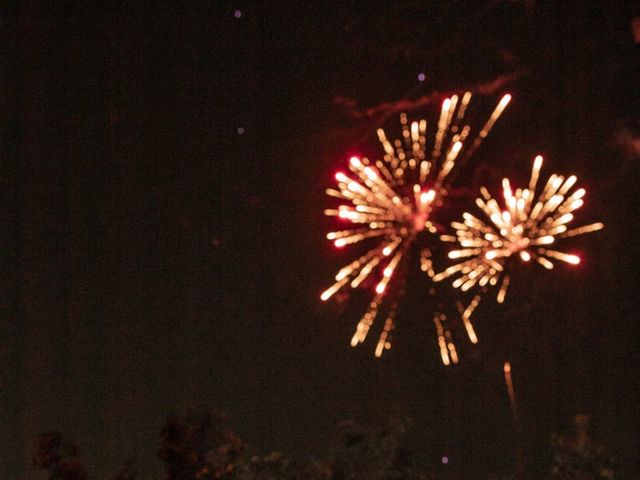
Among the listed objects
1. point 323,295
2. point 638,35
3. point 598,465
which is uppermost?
point 638,35

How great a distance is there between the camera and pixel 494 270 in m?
7.57

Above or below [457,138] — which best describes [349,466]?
below

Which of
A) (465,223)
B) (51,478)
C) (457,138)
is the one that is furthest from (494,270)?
(51,478)

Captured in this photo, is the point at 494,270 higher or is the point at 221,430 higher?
the point at 494,270

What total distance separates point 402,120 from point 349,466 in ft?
7.35

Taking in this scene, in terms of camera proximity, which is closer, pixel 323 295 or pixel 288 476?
pixel 288 476

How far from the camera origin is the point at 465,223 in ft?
24.7

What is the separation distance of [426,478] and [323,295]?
4.72 feet

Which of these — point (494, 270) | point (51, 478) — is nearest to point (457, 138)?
point (494, 270)

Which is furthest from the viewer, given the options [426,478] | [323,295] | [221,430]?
[323,295]

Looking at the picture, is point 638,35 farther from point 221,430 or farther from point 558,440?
point 221,430

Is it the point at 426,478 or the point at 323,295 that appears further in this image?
the point at 323,295

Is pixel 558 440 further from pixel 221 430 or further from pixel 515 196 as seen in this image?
pixel 221 430

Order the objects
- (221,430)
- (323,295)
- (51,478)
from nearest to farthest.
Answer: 1. (51,478)
2. (221,430)
3. (323,295)
